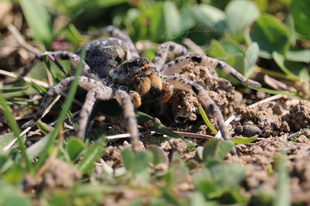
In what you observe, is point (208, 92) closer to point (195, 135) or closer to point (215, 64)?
point (215, 64)

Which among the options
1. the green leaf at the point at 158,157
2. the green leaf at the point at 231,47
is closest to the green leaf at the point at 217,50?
the green leaf at the point at 231,47

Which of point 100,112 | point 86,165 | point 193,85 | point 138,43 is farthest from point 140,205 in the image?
point 138,43

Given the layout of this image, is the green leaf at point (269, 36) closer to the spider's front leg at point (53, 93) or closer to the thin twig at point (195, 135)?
the thin twig at point (195, 135)

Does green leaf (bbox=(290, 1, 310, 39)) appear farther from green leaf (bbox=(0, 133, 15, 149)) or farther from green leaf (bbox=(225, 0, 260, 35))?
green leaf (bbox=(0, 133, 15, 149))

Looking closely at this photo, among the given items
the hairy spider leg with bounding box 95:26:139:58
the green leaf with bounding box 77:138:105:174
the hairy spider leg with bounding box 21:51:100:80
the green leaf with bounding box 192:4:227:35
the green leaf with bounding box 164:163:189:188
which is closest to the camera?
the green leaf with bounding box 164:163:189:188

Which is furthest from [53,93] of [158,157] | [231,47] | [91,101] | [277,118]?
[231,47]

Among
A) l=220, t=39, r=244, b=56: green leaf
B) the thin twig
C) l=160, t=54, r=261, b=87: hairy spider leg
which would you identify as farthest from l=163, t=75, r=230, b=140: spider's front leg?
l=220, t=39, r=244, b=56: green leaf
